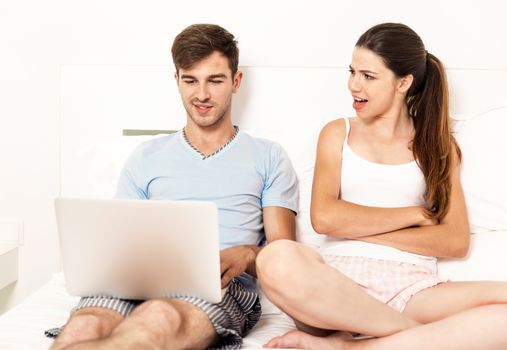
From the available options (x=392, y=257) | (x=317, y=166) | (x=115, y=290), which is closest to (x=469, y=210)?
(x=392, y=257)

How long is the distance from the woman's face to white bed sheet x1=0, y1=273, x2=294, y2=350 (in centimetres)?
59

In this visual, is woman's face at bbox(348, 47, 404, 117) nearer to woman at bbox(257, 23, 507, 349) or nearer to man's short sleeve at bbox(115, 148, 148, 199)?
woman at bbox(257, 23, 507, 349)

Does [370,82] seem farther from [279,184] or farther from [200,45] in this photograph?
Answer: [200,45]

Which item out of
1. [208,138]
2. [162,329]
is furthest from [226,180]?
[162,329]

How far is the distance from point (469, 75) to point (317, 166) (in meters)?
0.69

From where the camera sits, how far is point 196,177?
190cm

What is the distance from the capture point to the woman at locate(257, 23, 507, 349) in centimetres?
147

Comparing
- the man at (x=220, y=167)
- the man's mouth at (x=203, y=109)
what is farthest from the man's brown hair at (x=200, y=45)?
the man's mouth at (x=203, y=109)

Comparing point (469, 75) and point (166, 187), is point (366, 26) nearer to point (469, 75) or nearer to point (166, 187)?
point (469, 75)

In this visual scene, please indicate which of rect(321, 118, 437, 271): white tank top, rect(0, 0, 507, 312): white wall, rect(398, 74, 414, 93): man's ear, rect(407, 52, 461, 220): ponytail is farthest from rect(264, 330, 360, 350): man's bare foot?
rect(0, 0, 507, 312): white wall

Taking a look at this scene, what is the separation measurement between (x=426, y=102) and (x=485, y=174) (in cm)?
25

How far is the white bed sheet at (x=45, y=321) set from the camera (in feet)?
5.00

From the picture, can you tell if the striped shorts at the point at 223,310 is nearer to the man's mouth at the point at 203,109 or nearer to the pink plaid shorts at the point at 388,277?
the pink plaid shorts at the point at 388,277

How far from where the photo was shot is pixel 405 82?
1936 mm
